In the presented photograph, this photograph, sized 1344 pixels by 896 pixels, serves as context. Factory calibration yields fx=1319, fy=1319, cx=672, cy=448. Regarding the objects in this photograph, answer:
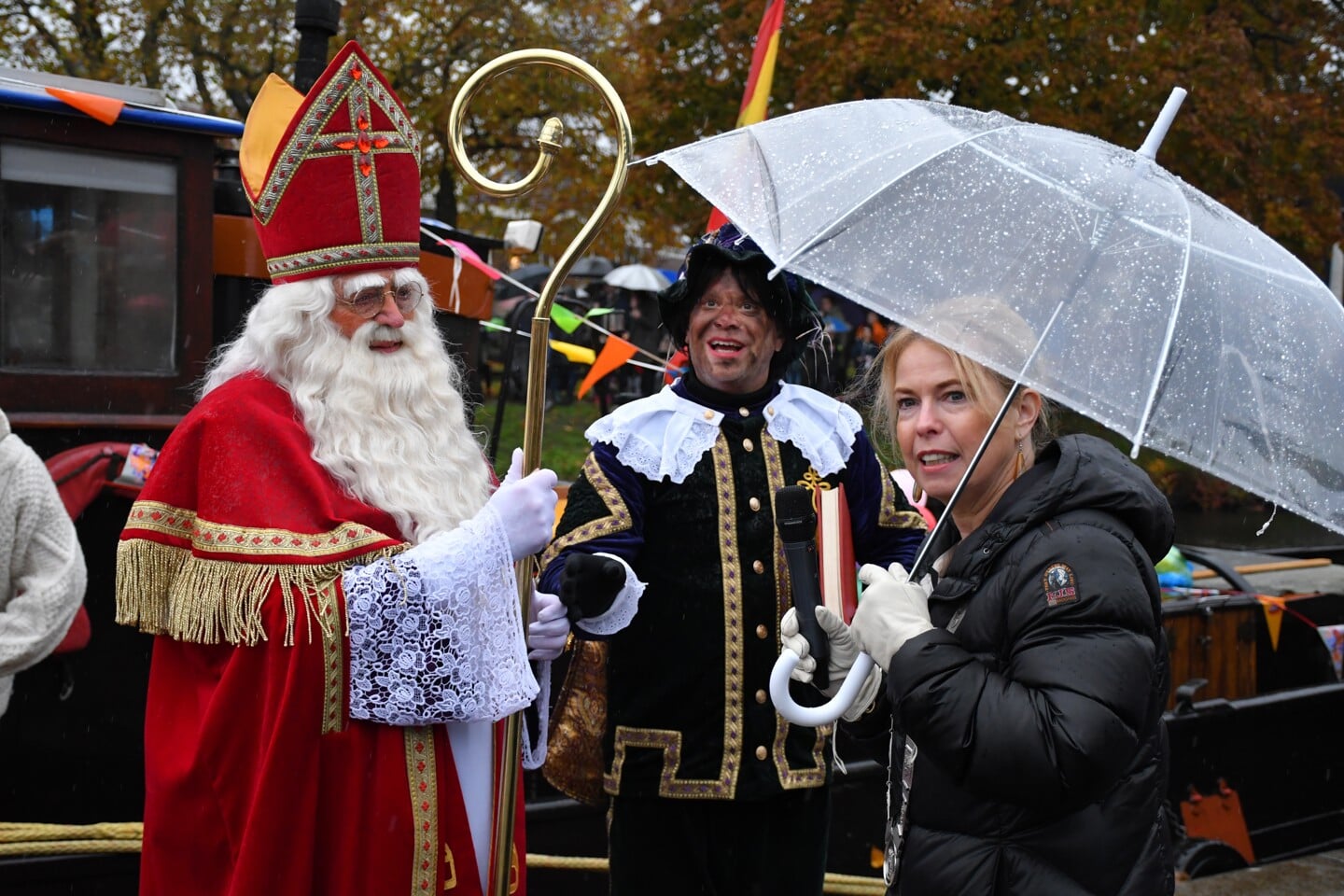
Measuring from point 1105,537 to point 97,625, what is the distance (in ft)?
11.2

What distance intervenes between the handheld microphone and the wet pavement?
9.85 ft

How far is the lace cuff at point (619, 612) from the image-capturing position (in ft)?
9.05

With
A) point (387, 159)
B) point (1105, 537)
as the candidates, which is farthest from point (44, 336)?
point (1105, 537)

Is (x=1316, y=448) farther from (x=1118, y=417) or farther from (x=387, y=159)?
(x=387, y=159)

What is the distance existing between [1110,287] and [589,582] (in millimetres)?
1174

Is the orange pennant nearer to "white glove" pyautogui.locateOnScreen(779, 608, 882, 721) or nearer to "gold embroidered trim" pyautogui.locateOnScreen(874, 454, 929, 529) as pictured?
"gold embroidered trim" pyautogui.locateOnScreen(874, 454, 929, 529)

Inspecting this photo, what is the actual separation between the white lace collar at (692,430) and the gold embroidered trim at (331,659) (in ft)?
2.60

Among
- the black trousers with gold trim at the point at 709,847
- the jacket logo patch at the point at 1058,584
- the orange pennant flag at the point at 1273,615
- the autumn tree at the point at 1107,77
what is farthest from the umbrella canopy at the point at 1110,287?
the autumn tree at the point at 1107,77

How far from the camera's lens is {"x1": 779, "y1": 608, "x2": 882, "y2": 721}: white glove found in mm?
2135

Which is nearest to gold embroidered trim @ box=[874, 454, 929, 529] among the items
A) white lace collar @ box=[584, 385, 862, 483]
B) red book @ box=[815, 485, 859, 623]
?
white lace collar @ box=[584, 385, 862, 483]

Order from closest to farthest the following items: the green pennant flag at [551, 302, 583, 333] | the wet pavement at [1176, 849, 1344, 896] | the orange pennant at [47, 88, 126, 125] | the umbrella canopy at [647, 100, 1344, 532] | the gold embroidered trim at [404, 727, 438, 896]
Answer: the umbrella canopy at [647, 100, 1344, 532], the gold embroidered trim at [404, 727, 438, 896], the orange pennant at [47, 88, 126, 125], the wet pavement at [1176, 849, 1344, 896], the green pennant flag at [551, 302, 583, 333]

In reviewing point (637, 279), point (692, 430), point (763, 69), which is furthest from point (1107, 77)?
point (692, 430)

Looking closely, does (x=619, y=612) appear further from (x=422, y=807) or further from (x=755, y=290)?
(x=755, y=290)

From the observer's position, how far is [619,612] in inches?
109
